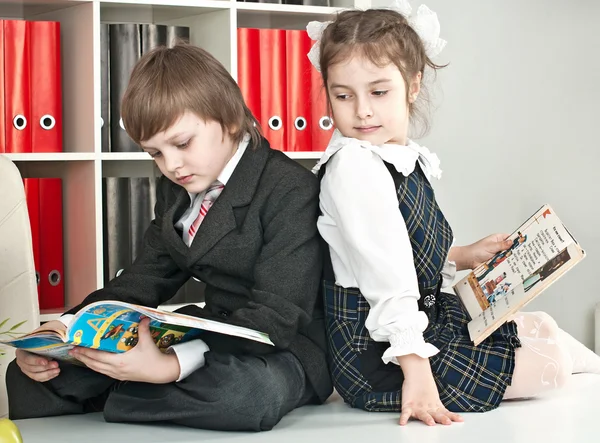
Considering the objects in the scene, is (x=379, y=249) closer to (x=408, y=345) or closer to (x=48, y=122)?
(x=408, y=345)

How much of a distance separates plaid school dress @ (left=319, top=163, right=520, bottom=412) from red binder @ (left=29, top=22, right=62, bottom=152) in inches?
37.1

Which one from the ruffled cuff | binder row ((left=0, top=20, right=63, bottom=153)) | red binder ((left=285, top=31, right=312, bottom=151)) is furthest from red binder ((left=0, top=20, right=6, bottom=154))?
the ruffled cuff

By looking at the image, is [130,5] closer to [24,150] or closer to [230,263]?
[24,150]

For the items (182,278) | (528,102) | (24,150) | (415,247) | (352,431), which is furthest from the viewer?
(528,102)

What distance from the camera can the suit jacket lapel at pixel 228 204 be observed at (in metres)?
1.37

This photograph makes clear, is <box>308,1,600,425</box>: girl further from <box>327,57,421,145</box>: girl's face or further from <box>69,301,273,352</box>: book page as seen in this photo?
<box>69,301,273,352</box>: book page

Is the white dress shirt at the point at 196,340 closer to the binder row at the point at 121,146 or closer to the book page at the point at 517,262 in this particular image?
the book page at the point at 517,262

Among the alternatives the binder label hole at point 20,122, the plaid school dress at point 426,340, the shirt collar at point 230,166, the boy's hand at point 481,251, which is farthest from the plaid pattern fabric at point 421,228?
the binder label hole at point 20,122

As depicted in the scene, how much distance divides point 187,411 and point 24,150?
1.00 m

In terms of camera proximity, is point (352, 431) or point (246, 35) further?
point (246, 35)

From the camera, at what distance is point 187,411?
1.26 m

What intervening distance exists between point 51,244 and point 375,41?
1.05 metres

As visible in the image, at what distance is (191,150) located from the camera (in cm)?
135

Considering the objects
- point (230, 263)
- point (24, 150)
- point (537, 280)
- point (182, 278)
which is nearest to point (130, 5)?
point (24, 150)
